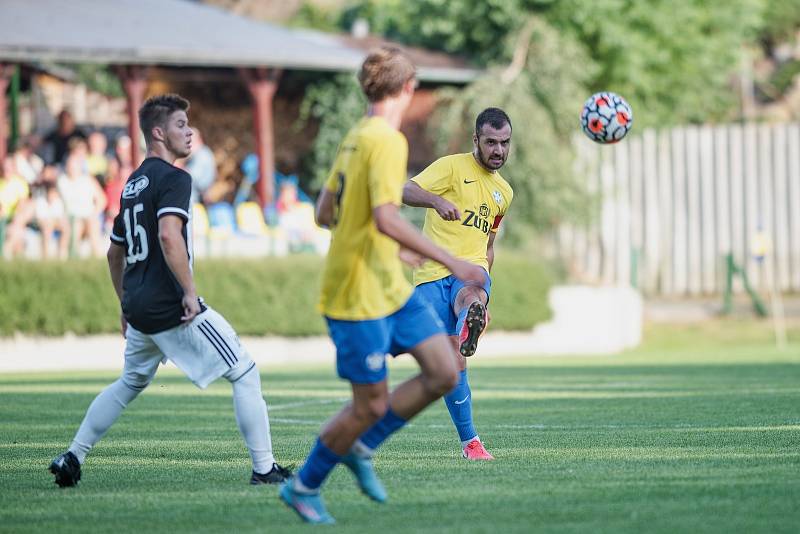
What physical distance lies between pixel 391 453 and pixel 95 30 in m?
19.2

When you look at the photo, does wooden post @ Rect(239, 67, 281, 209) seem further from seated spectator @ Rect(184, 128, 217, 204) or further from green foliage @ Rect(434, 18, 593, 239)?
green foliage @ Rect(434, 18, 593, 239)

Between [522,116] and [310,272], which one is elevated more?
[522,116]

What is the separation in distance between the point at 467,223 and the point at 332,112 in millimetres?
20090

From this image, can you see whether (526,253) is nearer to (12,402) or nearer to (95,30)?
(95,30)

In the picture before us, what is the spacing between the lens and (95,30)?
86.3 ft

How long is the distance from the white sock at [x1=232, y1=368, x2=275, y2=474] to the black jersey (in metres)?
0.53

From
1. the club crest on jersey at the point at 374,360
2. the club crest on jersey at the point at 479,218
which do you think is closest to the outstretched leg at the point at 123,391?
the club crest on jersey at the point at 374,360

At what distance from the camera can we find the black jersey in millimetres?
7453

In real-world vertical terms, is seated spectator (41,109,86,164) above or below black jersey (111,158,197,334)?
above

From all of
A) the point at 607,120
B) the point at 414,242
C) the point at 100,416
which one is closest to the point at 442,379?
the point at 414,242

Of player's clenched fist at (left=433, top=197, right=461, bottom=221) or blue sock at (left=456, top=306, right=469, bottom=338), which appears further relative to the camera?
blue sock at (left=456, top=306, right=469, bottom=338)

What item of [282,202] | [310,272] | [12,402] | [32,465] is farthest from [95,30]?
[32,465]

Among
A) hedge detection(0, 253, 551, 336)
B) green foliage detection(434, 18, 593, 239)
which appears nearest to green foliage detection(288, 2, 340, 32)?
green foliage detection(434, 18, 593, 239)

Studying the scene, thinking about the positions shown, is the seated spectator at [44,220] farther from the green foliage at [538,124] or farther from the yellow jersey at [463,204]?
the yellow jersey at [463,204]
